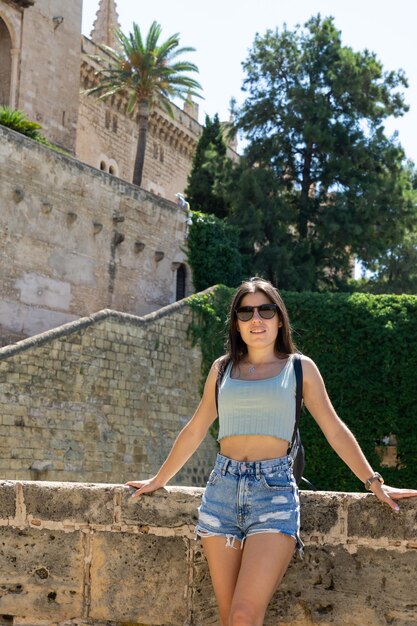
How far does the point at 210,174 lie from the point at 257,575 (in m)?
25.3

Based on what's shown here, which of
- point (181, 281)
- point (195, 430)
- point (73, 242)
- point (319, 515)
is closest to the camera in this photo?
point (195, 430)

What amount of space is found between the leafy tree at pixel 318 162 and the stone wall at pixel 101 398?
6693mm

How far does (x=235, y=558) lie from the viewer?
3660 millimetres

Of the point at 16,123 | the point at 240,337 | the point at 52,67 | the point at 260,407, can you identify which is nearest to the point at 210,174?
the point at 52,67

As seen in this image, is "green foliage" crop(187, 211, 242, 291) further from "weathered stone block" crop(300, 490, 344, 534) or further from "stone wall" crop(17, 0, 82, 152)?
"weathered stone block" crop(300, 490, 344, 534)

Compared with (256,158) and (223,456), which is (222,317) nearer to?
(256,158)

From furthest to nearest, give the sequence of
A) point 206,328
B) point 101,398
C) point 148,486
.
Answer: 1. point 206,328
2. point 101,398
3. point 148,486

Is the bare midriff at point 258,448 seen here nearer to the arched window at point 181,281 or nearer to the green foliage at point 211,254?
the green foliage at point 211,254

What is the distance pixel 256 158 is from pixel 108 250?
6.91 m

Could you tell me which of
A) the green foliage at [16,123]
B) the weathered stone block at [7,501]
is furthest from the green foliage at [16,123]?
the weathered stone block at [7,501]

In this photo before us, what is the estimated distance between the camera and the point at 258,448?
380 centimetres

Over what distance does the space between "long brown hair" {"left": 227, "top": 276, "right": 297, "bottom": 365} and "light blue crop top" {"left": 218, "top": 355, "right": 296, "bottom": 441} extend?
0.22 meters

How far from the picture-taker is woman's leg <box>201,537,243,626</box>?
142 inches

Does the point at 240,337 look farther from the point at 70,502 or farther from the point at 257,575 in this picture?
the point at 70,502
